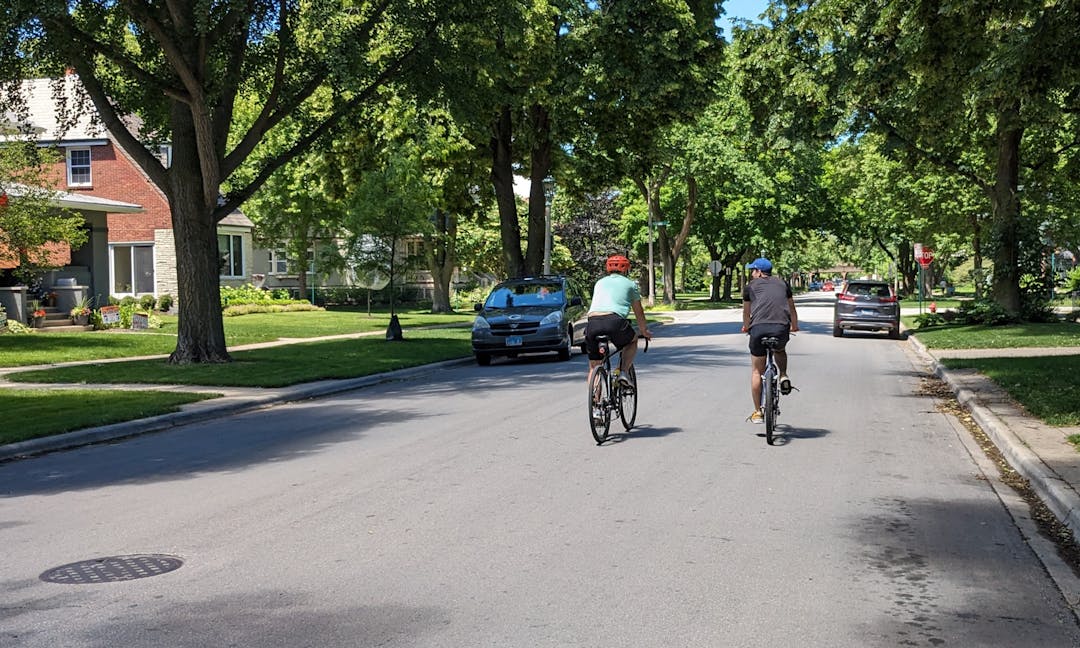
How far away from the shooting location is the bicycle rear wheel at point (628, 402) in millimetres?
11823

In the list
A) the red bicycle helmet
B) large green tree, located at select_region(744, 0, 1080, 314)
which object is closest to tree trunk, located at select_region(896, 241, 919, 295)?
large green tree, located at select_region(744, 0, 1080, 314)

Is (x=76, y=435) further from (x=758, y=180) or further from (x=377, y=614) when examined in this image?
(x=758, y=180)

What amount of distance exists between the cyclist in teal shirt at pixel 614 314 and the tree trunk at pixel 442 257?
38.2 meters

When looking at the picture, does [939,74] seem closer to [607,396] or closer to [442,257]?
[607,396]

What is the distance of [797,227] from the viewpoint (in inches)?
2589

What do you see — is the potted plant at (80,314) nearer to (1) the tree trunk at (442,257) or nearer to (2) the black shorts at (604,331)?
(1) the tree trunk at (442,257)

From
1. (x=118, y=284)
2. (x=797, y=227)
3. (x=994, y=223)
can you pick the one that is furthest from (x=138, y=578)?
(x=797, y=227)

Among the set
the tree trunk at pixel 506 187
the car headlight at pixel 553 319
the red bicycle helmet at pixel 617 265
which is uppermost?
the tree trunk at pixel 506 187

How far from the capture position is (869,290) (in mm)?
32406

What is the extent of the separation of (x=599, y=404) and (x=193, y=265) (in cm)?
1184

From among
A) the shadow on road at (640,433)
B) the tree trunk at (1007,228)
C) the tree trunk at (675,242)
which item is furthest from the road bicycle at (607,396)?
the tree trunk at (675,242)

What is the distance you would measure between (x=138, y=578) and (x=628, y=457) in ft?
17.0

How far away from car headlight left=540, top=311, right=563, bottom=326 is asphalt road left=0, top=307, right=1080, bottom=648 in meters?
9.15

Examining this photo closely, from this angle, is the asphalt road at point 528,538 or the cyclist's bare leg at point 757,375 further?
the cyclist's bare leg at point 757,375
